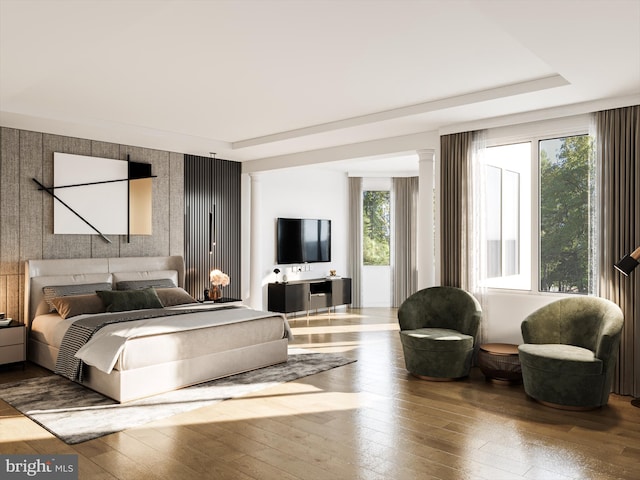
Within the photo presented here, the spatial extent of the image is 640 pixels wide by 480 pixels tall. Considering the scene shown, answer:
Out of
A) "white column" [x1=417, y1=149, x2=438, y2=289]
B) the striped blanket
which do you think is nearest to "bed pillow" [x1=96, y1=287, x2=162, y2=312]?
the striped blanket

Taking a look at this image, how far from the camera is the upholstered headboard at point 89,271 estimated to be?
17.9ft

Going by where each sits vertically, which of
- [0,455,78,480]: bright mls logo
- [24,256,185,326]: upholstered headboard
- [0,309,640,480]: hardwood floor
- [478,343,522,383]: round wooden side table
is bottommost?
[0,309,640,480]: hardwood floor

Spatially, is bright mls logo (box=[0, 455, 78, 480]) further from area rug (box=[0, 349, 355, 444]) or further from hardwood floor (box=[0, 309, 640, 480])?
area rug (box=[0, 349, 355, 444])

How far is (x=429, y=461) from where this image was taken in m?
2.98

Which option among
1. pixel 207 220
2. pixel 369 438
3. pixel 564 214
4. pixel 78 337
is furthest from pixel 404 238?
pixel 369 438

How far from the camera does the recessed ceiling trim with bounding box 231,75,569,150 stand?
13.6ft

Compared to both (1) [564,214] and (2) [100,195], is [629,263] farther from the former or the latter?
(2) [100,195]

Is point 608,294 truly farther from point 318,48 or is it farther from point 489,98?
point 318,48

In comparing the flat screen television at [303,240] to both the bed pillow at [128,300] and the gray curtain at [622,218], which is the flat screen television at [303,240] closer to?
the bed pillow at [128,300]

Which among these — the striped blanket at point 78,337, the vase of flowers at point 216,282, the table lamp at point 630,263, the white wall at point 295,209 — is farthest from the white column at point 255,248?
the table lamp at point 630,263

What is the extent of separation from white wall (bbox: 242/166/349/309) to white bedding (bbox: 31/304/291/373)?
99.2 inches

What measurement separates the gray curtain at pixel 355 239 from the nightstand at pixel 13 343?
5.88m

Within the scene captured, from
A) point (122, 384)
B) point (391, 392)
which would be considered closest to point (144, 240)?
point (122, 384)

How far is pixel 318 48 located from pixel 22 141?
3.93m
